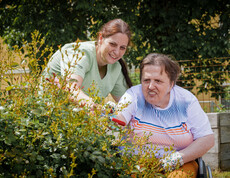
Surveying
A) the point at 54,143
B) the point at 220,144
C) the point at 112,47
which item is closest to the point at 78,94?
the point at 54,143

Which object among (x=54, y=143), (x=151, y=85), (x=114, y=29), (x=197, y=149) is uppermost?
(x=114, y=29)

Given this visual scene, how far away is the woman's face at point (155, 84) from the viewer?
2.37 metres

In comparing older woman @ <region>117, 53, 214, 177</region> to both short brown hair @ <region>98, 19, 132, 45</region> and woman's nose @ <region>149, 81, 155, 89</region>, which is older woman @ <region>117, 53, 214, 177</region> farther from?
short brown hair @ <region>98, 19, 132, 45</region>

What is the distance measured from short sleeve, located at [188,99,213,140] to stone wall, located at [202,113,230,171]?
262 cm

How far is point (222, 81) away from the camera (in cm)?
585

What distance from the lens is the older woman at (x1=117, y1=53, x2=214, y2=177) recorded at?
226cm

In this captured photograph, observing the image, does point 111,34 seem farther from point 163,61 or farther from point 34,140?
point 34,140

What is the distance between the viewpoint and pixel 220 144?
479 centimetres

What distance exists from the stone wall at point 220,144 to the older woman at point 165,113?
2561mm

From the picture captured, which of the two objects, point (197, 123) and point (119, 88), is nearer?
point (197, 123)

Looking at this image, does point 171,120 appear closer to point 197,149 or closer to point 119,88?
point 197,149

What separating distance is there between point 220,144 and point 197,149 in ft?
9.38

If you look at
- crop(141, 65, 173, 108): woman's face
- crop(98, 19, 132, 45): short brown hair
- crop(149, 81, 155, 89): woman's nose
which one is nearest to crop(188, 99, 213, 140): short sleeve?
crop(141, 65, 173, 108): woman's face

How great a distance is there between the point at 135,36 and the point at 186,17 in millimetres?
1561
